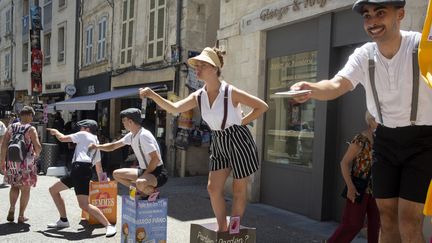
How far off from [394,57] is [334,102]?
4.62 meters

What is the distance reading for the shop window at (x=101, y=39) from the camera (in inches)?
677

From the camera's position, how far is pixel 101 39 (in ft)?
57.3

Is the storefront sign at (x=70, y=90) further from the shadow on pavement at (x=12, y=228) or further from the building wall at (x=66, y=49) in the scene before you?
the shadow on pavement at (x=12, y=228)

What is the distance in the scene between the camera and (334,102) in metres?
6.93

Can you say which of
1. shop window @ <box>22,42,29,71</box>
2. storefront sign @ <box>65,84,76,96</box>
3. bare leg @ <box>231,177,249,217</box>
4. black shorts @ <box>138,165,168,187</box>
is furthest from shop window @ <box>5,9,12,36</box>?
bare leg @ <box>231,177,249,217</box>

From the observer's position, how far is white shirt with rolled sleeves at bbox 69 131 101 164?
634 centimetres

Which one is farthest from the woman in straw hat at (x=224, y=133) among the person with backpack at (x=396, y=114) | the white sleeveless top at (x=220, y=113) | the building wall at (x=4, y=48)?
the building wall at (x=4, y=48)

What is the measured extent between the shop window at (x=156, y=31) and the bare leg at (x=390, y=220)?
1109cm

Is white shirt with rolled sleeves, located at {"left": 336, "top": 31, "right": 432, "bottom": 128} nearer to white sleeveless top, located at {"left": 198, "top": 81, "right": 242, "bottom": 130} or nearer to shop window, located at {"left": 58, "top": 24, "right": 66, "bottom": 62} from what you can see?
white sleeveless top, located at {"left": 198, "top": 81, "right": 242, "bottom": 130}

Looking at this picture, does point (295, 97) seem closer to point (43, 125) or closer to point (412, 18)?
point (412, 18)

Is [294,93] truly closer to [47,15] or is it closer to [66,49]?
[66,49]

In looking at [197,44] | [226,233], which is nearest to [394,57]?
[226,233]

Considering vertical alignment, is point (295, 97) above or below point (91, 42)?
below

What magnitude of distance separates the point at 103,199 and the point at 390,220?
4804mm
